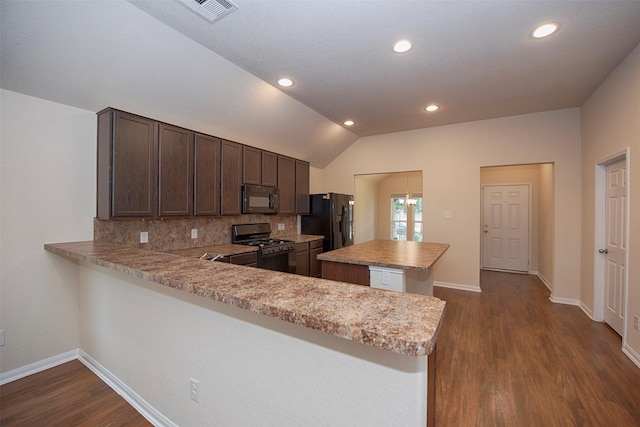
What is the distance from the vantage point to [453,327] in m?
3.13

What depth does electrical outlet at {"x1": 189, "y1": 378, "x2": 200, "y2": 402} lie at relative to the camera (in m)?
1.44

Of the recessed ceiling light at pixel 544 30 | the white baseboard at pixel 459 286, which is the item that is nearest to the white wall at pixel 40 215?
the recessed ceiling light at pixel 544 30

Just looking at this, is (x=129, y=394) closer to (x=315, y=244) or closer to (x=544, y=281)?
(x=315, y=244)

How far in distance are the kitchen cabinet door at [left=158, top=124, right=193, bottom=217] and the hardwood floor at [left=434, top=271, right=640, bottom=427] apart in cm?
300

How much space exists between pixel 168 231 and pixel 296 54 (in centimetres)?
245

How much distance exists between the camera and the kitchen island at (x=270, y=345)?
82 centimetres

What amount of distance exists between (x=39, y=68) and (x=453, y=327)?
4.52 m

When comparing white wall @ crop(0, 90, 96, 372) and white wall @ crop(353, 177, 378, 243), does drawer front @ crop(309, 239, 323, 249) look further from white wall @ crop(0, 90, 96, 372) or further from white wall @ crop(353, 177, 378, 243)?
white wall @ crop(0, 90, 96, 372)

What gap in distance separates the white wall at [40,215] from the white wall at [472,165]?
14.2ft

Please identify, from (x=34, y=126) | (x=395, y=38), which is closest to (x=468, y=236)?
(x=395, y=38)

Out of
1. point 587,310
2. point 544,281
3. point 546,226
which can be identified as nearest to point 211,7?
point 587,310

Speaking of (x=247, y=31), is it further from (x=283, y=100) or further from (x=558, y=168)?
(x=558, y=168)

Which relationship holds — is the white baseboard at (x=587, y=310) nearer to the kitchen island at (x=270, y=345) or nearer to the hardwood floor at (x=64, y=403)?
the kitchen island at (x=270, y=345)

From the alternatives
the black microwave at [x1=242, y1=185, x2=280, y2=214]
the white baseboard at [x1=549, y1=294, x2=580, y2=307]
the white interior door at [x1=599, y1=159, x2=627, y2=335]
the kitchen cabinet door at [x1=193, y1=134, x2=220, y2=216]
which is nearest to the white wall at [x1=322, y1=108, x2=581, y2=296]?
the white baseboard at [x1=549, y1=294, x2=580, y2=307]
